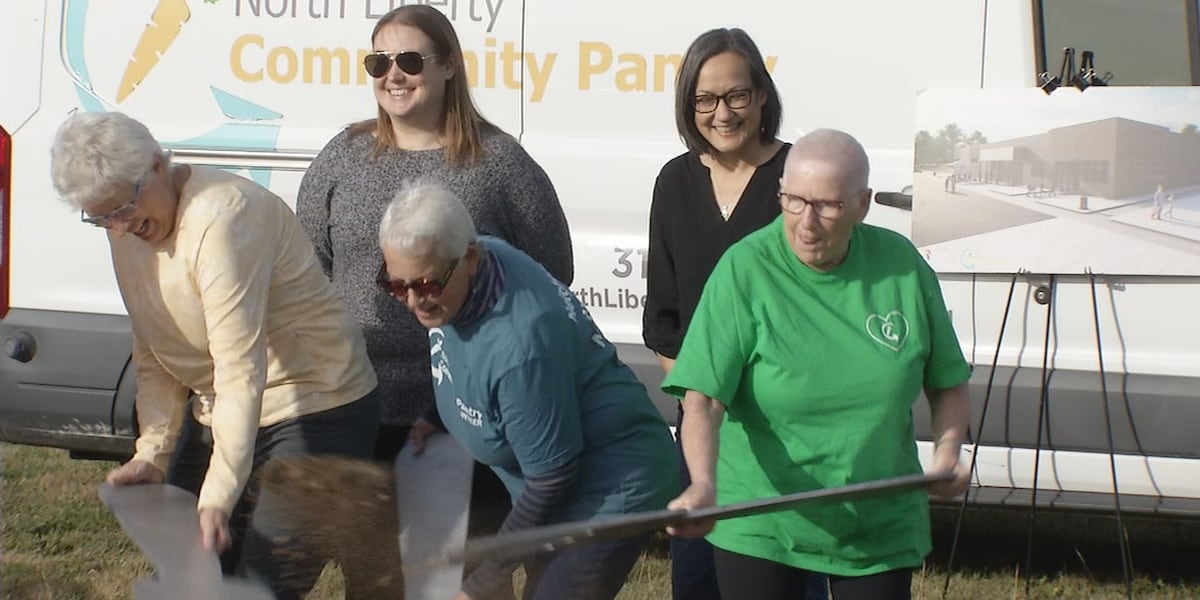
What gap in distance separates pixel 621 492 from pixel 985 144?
185 cm

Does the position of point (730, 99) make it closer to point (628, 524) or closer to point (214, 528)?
point (628, 524)

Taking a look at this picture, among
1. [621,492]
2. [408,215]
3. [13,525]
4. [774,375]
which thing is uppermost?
[408,215]

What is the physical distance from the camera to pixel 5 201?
458 cm

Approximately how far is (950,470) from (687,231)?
0.91m

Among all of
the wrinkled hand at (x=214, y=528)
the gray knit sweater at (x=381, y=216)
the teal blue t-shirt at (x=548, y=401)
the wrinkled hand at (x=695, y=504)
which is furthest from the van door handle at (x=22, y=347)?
the wrinkled hand at (x=695, y=504)

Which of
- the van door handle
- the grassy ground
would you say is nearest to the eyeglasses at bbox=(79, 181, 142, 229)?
the grassy ground

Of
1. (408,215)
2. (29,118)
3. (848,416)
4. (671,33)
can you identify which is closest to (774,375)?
(848,416)

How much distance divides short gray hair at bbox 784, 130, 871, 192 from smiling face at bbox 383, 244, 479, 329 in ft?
2.06

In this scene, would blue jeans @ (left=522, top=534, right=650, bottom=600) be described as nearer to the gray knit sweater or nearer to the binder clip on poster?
the gray knit sweater

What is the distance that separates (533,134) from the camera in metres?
4.67

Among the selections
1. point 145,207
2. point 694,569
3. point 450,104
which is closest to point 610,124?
point 450,104

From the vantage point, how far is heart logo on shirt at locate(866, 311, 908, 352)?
277cm

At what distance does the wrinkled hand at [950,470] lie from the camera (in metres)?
2.78

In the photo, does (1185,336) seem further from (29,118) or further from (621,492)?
(29,118)
